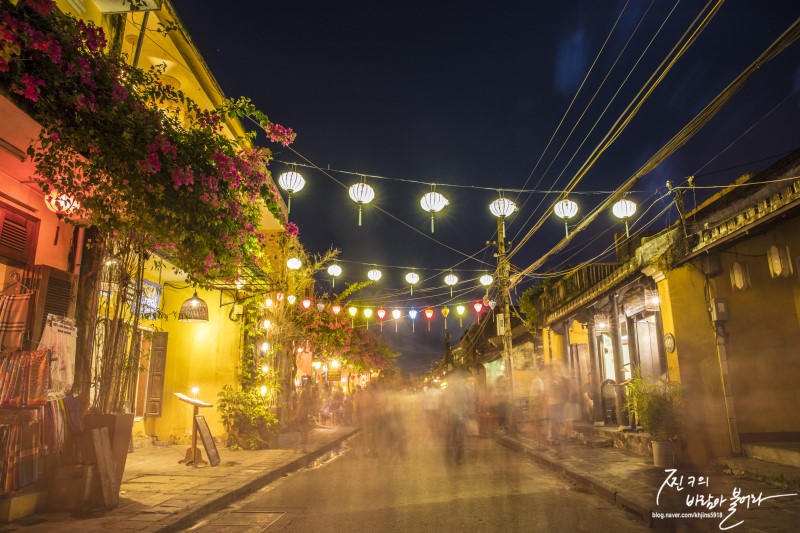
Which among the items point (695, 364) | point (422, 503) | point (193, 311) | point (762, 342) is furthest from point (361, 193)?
point (762, 342)

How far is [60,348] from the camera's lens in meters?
7.47

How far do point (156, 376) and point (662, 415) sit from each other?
1295 cm

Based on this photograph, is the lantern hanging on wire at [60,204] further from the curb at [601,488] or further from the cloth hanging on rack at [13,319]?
the curb at [601,488]

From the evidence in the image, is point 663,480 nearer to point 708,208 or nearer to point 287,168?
point 708,208

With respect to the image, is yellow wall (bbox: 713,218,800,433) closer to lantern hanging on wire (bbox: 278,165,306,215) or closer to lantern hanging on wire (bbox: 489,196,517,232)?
lantern hanging on wire (bbox: 489,196,517,232)

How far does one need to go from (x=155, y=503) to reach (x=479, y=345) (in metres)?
38.7

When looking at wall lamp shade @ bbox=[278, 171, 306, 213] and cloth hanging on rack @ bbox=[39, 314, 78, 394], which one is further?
wall lamp shade @ bbox=[278, 171, 306, 213]

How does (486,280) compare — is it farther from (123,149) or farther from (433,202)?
(123,149)

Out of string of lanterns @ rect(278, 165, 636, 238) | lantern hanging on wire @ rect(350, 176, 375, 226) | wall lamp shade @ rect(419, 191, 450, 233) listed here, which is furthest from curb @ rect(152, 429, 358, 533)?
wall lamp shade @ rect(419, 191, 450, 233)

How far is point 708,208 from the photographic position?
12.9m

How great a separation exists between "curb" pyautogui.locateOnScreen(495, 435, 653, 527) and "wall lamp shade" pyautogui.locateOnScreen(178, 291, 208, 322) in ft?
29.3

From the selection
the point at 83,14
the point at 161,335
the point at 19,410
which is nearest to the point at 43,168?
the point at 19,410

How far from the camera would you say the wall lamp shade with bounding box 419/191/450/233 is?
1320 centimetres

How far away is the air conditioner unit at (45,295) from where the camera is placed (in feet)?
23.8
